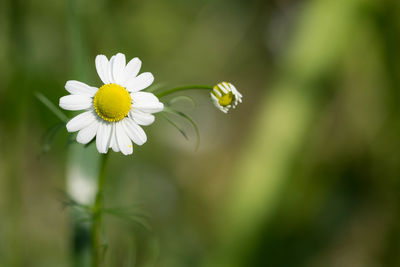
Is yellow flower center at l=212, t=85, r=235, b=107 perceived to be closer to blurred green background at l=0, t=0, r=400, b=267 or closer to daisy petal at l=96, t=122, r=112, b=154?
daisy petal at l=96, t=122, r=112, b=154

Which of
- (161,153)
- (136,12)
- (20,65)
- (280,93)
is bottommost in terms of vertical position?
(280,93)

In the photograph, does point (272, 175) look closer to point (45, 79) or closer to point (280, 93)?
point (280, 93)

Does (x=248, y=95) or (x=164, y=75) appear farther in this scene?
(x=248, y=95)

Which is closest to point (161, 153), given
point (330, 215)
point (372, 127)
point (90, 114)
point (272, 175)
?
point (272, 175)

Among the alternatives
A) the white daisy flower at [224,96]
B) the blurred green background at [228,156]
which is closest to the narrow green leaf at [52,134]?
the blurred green background at [228,156]

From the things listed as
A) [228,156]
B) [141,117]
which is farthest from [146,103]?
[228,156]

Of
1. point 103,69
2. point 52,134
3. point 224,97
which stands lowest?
point 224,97

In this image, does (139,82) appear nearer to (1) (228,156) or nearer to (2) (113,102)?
(2) (113,102)
